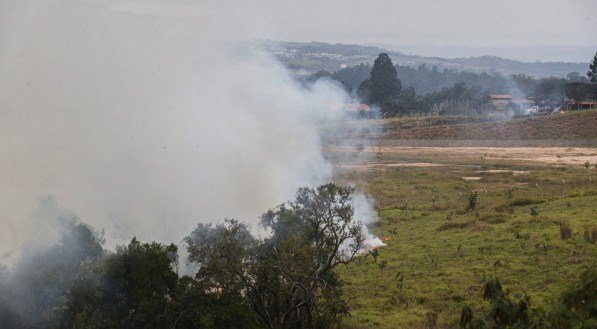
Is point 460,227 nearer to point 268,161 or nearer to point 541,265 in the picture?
point 541,265

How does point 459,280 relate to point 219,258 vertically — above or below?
below

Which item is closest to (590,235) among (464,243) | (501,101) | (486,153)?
(464,243)

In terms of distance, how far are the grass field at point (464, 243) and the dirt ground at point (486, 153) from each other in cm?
1039

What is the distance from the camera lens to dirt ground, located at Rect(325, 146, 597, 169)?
71688 mm

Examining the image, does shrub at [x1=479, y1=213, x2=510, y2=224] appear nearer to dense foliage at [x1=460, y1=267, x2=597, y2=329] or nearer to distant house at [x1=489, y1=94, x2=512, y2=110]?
dense foliage at [x1=460, y1=267, x2=597, y2=329]

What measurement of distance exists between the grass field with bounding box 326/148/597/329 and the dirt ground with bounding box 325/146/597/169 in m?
10.4

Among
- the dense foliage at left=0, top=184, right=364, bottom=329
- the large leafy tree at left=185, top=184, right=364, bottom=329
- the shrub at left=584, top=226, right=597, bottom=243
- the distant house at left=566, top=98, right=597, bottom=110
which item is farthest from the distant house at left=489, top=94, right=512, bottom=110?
the dense foliage at left=0, top=184, right=364, bottom=329

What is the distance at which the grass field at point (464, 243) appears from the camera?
961 inches

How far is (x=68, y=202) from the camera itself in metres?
34.0

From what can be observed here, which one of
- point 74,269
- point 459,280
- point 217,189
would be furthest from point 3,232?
point 459,280

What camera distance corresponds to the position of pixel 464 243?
32094 millimetres

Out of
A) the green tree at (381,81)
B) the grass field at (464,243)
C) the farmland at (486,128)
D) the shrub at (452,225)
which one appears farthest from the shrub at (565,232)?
the green tree at (381,81)

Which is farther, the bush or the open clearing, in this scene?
the open clearing

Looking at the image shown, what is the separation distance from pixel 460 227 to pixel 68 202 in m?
20.4
